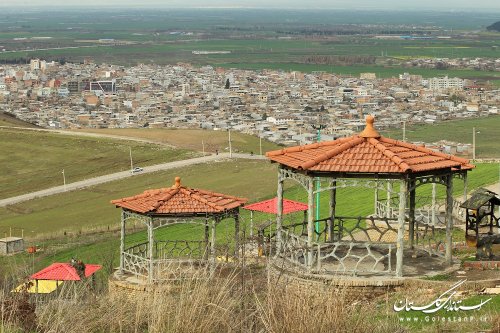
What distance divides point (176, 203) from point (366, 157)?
11.0ft

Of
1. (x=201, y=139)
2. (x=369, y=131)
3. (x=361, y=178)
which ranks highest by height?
(x=369, y=131)

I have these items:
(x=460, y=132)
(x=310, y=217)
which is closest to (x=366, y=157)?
(x=310, y=217)

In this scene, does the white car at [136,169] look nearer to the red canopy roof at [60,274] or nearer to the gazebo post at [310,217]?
the red canopy roof at [60,274]

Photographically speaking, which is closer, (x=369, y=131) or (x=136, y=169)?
(x=369, y=131)

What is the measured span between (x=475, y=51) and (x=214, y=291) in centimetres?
19132

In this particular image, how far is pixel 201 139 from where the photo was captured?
64.5 metres

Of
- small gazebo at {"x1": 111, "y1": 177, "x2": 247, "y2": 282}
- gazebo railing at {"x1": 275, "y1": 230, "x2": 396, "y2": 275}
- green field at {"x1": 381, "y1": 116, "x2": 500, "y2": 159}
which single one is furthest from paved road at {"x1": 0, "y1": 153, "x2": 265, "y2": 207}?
gazebo railing at {"x1": 275, "y1": 230, "x2": 396, "y2": 275}

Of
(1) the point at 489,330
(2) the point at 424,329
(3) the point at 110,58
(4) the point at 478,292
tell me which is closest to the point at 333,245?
(4) the point at 478,292

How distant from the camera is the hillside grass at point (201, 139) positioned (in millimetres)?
60469

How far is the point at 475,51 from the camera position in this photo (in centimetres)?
19550

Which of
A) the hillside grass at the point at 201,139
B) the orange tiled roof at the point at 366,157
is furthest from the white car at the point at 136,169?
the orange tiled roof at the point at 366,157

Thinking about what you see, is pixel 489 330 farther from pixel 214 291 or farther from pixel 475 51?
pixel 475 51

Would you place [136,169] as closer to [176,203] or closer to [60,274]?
[60,274]

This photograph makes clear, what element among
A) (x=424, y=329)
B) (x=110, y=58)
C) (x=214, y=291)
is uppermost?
(x=214, y=291)
